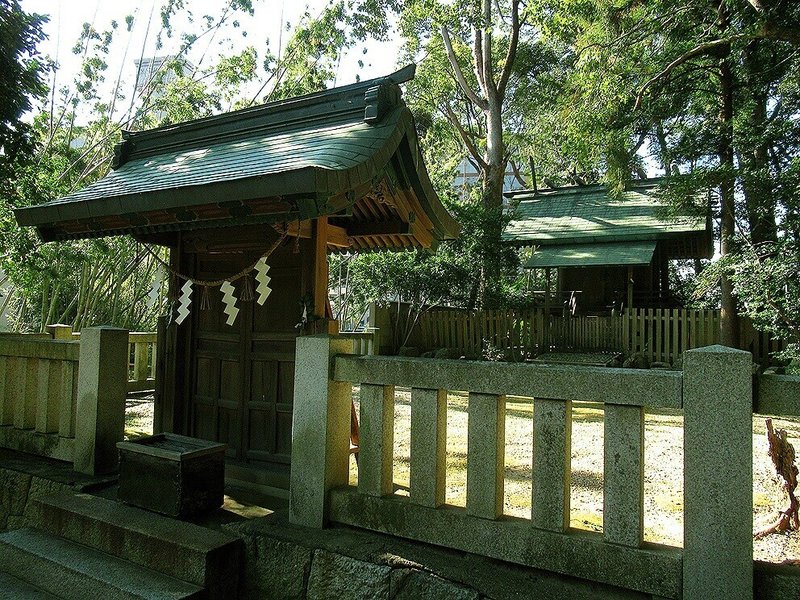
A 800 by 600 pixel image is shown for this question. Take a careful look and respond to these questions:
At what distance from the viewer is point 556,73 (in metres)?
21.8

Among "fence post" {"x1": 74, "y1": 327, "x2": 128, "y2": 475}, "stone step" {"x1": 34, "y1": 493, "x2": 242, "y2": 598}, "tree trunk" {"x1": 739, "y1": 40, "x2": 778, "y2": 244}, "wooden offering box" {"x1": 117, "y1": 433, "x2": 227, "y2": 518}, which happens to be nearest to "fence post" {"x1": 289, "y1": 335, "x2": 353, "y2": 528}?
"stone step" {"x1": 34, "y1": 493, "x2": 242, "y2": 598}

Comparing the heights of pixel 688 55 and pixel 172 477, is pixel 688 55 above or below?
above

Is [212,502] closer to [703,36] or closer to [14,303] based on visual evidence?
[703,36]

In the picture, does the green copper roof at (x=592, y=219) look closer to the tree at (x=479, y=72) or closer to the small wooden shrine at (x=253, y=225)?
the tree at (x=479, y=72)

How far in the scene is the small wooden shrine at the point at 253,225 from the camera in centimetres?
414

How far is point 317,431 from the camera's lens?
12.4 ft

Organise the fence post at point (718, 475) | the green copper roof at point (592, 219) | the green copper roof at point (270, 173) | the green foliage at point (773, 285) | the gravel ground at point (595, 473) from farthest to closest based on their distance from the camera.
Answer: the green copper roof at point (592, 219), the green foliage at point (773, 285), the gravel ground at point (595, 473), the green copper roof at point (270, 173), the fence post at point (718, 475)

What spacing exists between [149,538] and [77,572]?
1.63 feet

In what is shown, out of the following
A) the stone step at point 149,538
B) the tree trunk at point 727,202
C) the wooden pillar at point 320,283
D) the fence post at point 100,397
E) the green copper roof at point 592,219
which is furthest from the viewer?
the green copper roof at point 592,219

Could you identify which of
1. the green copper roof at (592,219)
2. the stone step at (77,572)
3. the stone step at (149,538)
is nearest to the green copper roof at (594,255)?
the green copper roof at (592,219)

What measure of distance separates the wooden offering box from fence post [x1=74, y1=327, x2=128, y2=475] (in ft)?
2.37

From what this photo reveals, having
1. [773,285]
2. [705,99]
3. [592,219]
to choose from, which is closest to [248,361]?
[773,285]

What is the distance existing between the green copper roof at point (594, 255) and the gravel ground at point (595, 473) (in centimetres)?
666

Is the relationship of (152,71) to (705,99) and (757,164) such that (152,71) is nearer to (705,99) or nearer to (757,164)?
(705,99)
